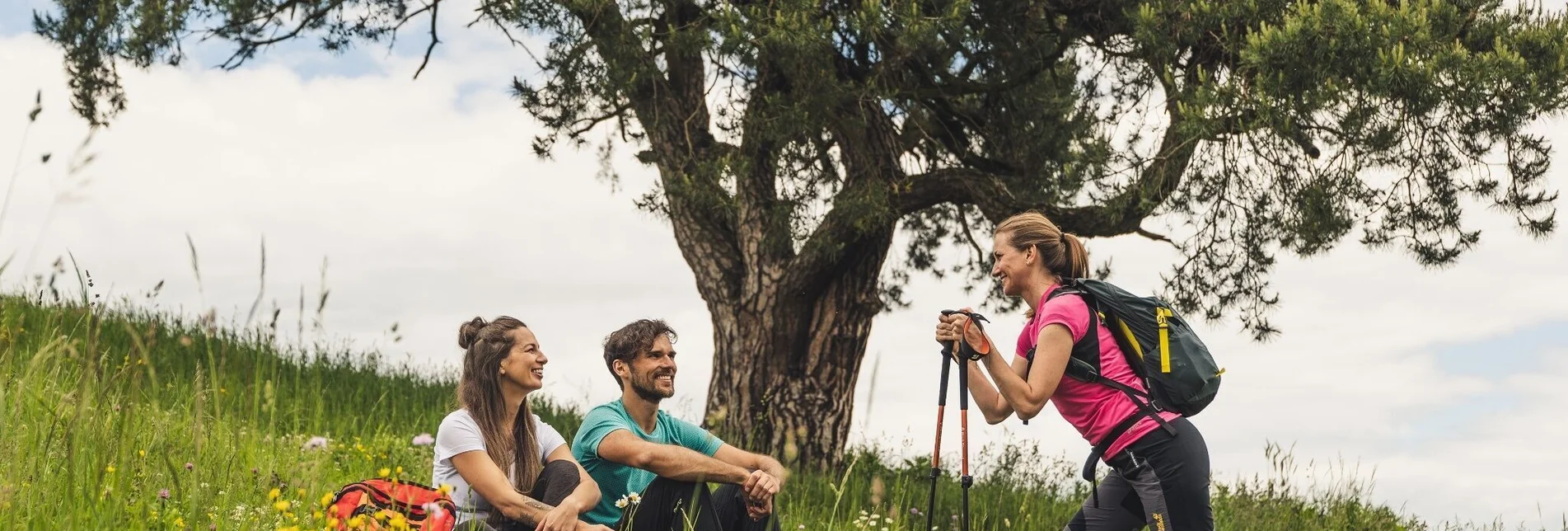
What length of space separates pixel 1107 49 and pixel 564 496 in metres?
7.96

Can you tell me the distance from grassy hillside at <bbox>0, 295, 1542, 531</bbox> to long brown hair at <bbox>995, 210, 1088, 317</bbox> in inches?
42.8

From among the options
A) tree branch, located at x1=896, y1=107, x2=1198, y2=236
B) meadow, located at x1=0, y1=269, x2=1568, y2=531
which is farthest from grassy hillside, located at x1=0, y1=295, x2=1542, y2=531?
tree branch, located at x1=896, y1=107, x2=1198, y2=236

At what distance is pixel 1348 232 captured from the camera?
10.5 metres

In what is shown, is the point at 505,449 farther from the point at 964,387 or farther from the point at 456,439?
the point at 964,387

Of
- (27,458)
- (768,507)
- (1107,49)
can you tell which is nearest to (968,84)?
(1107,49)

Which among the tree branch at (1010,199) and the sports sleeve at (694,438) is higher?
the tree branch at (1010,199)

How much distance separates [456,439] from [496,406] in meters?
0.26

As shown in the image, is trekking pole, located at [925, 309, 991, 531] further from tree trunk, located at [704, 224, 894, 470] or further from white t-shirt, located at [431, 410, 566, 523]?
tree trunk, located at [704, 224, 894, 470]

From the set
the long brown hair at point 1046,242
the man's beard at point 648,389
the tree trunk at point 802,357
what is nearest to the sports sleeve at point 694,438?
the man's beard at point 648,389

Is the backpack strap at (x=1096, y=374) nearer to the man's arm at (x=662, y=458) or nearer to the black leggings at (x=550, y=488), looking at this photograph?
the man's arm at (x=662, y=458)

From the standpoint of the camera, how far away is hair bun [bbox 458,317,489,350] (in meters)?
5.20

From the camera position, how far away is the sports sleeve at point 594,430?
524 centimetres

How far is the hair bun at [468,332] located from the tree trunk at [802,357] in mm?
5919

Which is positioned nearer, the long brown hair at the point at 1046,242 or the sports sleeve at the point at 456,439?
the long brown hair at the point at 1046,242
